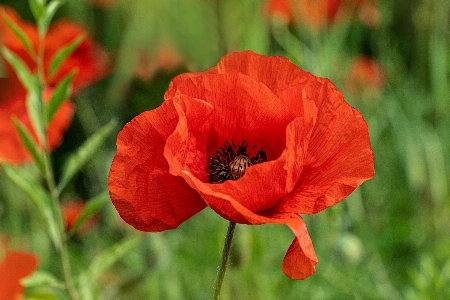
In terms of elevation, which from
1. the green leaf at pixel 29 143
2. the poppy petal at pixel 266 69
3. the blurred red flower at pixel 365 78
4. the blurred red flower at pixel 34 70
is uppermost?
the poppy petal at pixel 266 69

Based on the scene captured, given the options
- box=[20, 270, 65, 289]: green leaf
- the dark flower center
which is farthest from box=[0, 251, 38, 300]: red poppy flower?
the dark flower center

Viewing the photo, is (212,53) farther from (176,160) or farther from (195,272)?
(176,160)

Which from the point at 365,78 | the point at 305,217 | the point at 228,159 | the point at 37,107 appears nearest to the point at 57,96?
the point at 37,107

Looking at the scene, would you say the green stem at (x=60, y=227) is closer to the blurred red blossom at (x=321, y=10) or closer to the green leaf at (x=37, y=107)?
the green leaf at (x=37, y=107)

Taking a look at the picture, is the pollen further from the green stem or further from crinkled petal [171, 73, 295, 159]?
the green stem

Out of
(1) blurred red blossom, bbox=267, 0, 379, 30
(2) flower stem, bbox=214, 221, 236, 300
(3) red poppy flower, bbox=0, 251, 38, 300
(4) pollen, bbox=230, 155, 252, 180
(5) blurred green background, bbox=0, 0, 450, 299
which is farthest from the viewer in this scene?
(1) blurred red blossom, bbox=267, 0, 379, 30

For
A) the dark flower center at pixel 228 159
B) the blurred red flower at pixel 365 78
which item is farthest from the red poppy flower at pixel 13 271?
the blurred red flower at pixel 365 78
